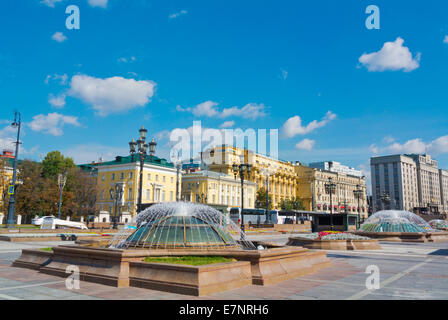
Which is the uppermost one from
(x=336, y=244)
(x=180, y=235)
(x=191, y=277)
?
(x=180, y=235)

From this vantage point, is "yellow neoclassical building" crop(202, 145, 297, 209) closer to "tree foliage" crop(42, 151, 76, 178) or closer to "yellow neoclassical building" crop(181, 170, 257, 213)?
"yellow neoclassical building" crop(181, 170, 257, 213)

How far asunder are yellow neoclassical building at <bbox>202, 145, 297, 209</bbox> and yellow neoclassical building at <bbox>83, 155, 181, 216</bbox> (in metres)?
17.4

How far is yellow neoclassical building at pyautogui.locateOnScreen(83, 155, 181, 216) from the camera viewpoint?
60.8 m

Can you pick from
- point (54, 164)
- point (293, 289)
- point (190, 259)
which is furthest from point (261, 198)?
point (293, 289)

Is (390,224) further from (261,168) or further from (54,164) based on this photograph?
(261,168)

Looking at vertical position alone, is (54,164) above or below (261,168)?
below

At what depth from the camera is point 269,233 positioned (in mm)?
40594

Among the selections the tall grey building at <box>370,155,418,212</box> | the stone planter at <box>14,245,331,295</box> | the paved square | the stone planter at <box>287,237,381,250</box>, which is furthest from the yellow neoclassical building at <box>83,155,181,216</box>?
the tall grey building at <box>370,155,418,212</box>

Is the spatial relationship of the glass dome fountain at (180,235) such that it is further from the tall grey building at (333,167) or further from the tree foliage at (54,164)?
the tall grey building at (333,167)

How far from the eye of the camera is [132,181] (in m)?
61.2

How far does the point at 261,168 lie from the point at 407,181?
84.1m

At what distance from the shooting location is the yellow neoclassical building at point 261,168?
82.4 metres
